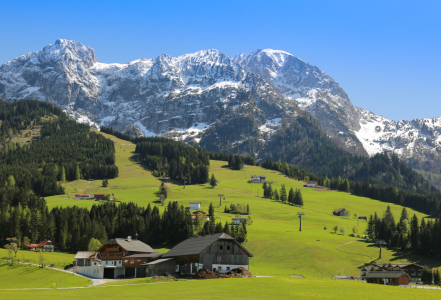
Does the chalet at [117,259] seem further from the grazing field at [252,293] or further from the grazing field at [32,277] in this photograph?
the grazing field at [252,293]

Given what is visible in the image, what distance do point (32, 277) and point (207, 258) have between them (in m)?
31.0

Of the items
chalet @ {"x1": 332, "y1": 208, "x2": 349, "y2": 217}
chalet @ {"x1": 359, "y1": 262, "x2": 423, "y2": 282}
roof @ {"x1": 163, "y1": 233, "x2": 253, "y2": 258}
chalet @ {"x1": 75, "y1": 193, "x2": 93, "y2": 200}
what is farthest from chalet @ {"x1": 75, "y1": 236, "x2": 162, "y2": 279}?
chalet @ {"x1": 332, "y1": 208, "x2": 349, "y2": 217}

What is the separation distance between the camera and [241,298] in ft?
145

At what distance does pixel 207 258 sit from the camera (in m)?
75.0

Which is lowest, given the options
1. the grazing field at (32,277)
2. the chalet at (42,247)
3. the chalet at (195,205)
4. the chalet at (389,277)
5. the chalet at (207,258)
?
the chalet at (42,247)

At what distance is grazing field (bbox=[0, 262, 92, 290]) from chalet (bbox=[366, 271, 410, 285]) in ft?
173

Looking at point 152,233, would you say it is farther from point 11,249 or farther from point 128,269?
point 11,249

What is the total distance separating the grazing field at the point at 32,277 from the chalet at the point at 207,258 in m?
14.7

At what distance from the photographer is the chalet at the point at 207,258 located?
7475 centimetres

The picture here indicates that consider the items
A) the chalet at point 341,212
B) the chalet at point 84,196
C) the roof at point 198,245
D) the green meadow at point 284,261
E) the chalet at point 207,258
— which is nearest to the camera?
the green meadow at point 284,261

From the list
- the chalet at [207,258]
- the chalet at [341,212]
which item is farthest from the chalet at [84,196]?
the chalet at [207,258]

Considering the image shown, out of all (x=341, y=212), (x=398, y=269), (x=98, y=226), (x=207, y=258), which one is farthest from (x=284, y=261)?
(x=341, y=212)

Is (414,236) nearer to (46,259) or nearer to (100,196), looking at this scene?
(46,259)

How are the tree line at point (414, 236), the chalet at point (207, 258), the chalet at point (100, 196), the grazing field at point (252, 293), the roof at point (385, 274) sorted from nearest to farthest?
the grazing field at point (252, 293)
the chalet at point (207, 258)
the roof at point (385, 274)
the tree line at point (414, 236)
the chalet at point (100, 196)
